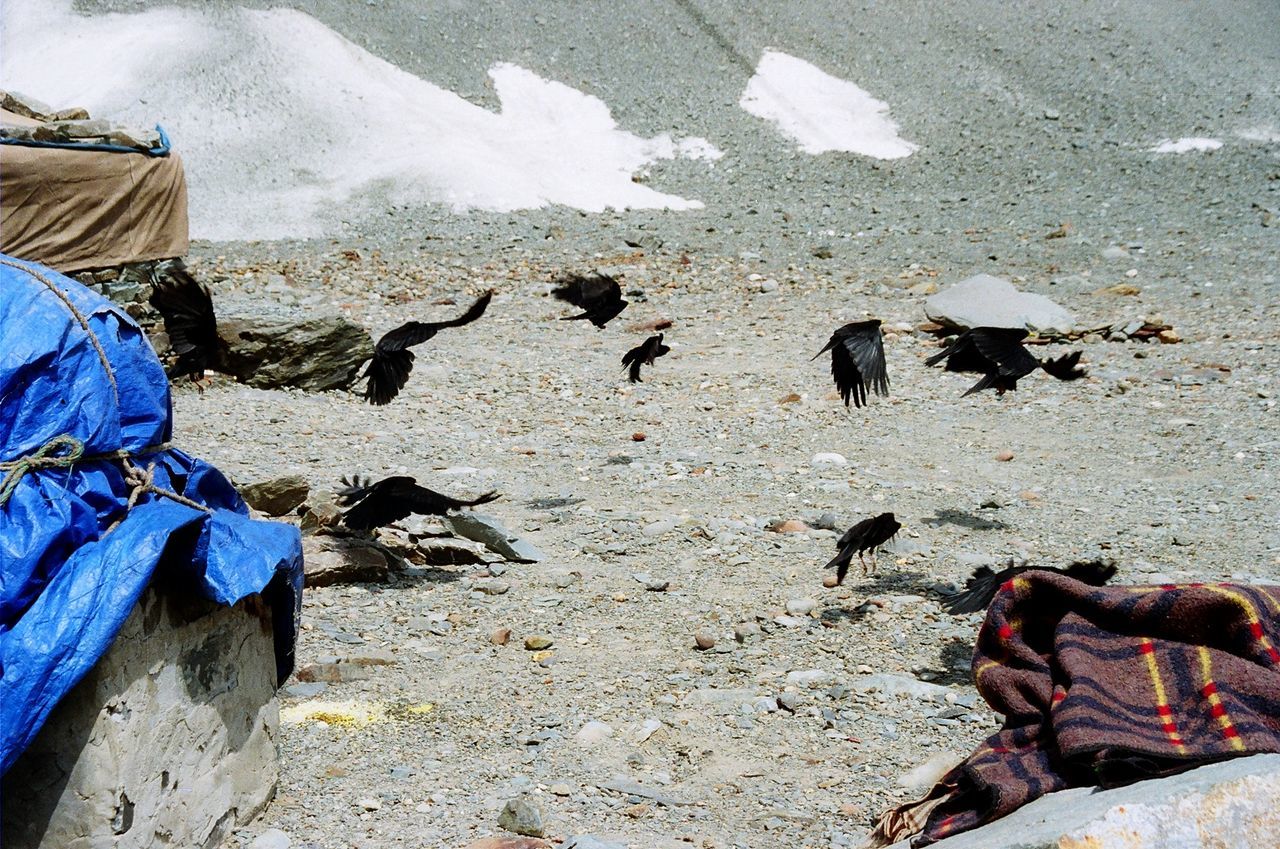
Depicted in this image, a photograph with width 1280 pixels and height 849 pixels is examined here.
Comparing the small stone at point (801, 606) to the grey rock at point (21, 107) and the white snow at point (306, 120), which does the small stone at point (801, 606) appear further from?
the white snow at point (306, 120)

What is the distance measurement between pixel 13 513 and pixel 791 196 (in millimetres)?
12943

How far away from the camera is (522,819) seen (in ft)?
9.46

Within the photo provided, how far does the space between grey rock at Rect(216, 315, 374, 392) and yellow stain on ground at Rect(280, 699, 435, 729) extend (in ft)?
14.8

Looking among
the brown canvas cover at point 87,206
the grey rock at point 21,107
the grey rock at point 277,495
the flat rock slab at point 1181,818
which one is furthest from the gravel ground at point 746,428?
the grey rock at point 21,107

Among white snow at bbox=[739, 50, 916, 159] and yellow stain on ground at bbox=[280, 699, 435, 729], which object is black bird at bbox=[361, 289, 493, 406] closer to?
yellow stain on ground at bbox=[280, 699, 435, 729]

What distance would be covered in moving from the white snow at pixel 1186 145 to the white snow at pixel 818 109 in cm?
317

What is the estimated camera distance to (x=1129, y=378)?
8.17m

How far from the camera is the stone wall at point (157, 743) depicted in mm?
2367

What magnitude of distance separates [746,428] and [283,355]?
3.12m

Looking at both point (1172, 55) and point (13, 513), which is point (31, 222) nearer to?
point (13, 513)

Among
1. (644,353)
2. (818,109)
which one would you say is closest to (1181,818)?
(644,353)

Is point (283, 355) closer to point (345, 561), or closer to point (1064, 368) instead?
point (345, 561)

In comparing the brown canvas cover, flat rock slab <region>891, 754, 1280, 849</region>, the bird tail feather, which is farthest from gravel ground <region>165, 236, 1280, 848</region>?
the brown canvas cover

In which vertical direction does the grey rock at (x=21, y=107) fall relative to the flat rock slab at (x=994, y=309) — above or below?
above
